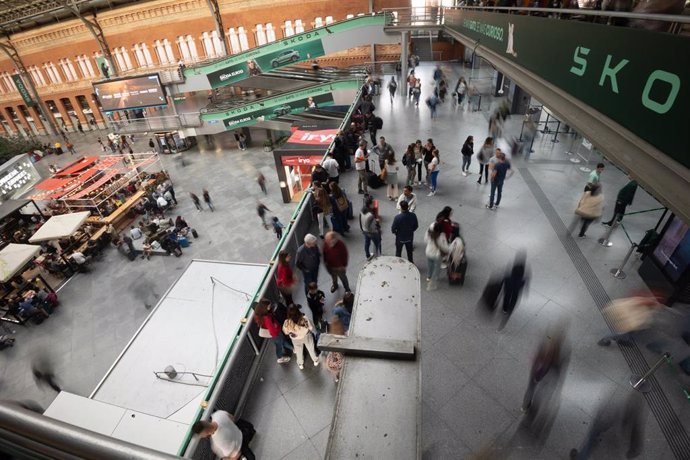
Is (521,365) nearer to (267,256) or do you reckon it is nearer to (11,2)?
(267,256)

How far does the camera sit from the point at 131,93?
23.9 meters

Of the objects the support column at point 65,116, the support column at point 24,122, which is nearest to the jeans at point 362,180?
the support column at point 65,116

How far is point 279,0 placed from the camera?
89.4ft

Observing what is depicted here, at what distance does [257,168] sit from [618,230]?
19.5 m

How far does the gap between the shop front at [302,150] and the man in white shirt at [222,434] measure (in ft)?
30.2

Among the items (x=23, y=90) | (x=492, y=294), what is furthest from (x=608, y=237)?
(x=23, y=90)

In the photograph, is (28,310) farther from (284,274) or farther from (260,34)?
(260,34)

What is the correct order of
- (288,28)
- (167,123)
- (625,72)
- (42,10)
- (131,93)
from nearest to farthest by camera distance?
(625,72) < (131,93) < (167,123) < (288,28) < (42,10)

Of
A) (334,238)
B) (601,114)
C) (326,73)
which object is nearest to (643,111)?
(601,114)

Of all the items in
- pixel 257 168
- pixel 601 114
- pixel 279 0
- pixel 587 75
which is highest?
pixel 279 0

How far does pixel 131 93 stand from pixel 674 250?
29.2 metres

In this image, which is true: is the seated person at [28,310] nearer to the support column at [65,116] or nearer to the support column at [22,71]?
the support column at [65,116]

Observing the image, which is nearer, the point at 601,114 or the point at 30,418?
the point at 30,418

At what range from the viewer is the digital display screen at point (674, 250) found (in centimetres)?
537
